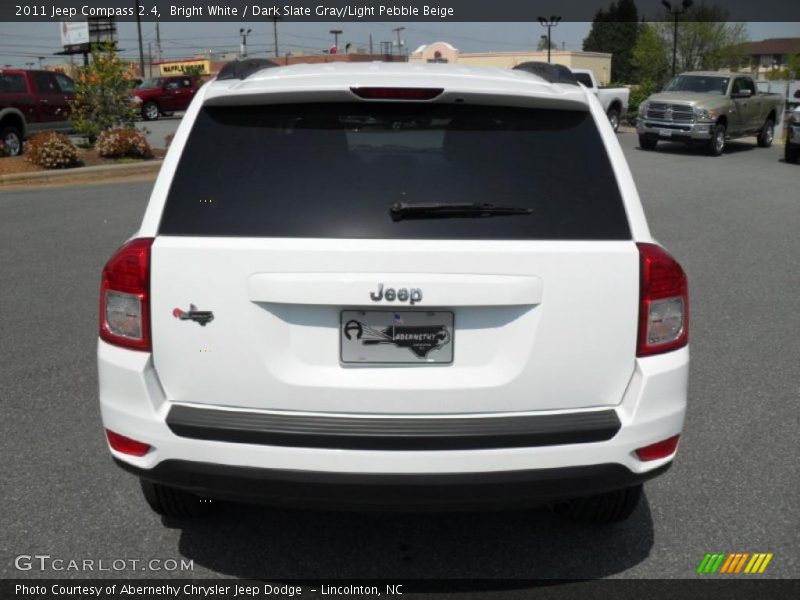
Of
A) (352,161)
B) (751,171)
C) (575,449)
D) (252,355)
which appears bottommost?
(751,171)

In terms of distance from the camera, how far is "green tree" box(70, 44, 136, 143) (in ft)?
68.2

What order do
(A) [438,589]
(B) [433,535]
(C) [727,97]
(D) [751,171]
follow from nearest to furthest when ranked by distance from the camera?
(A) [438,589] < (B) [433,535] < (D) [751,171] < (C) [727,97]

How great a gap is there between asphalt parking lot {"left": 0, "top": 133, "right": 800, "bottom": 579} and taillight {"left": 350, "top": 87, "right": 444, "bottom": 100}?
5.95 feet

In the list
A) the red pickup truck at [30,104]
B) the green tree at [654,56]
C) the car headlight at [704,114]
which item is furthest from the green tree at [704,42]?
the red pickup truck at [30,104]

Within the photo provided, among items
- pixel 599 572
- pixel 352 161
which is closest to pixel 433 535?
pixel 599 572

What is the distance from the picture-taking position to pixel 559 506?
397 cm

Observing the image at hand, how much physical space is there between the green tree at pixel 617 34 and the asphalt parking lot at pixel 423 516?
102m

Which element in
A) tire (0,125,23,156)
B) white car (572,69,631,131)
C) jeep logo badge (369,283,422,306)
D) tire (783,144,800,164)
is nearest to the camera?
jeep logo badge (369,283,422,306)

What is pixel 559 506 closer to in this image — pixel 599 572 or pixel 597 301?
pixel 599 572

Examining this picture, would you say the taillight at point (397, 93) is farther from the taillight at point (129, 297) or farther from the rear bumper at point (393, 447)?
the rear bumper at point (393, 447)

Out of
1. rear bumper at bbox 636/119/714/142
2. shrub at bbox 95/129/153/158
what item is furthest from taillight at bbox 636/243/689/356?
rear bumper at bbox 636/119/714/142

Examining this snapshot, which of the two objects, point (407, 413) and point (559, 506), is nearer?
point (407, 413)

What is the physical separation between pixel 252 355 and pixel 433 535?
1343 mm

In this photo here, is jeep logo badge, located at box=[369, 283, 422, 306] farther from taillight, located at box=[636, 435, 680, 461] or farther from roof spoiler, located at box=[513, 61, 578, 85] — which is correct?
roof spoiler, located at box=[513, 61, 578, 85]
